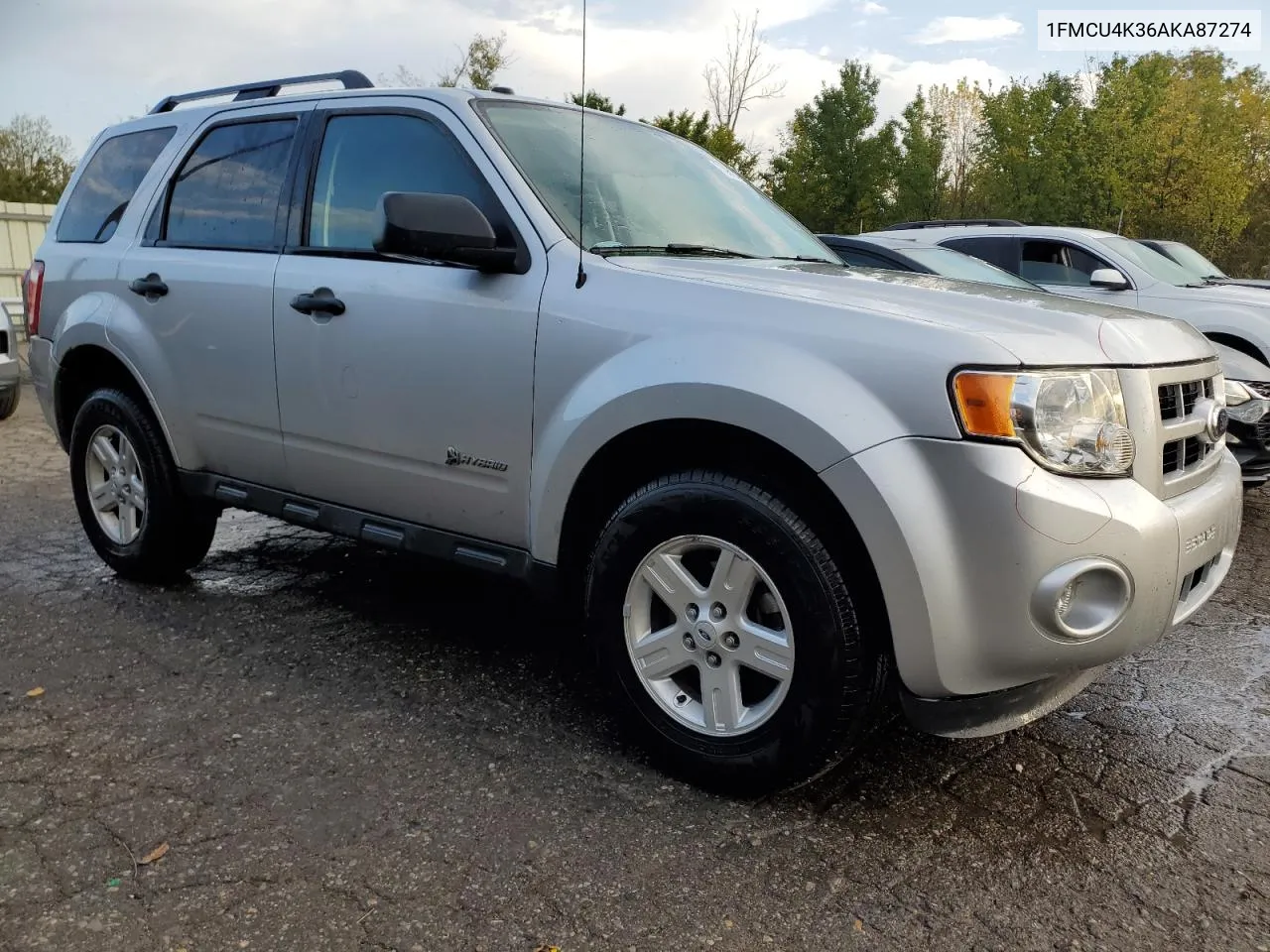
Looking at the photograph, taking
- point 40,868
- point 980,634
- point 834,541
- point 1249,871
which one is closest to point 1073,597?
point 980,634

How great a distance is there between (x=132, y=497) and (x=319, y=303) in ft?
5.20

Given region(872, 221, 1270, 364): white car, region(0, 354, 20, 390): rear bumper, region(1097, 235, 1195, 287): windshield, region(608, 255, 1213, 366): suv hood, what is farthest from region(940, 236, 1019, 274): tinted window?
region(0, 354, 20, 390): rear bumper

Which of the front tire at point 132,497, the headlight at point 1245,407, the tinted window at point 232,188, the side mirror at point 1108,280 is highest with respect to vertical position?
the tinted window at point 232,188

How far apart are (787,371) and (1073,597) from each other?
79 centimetres

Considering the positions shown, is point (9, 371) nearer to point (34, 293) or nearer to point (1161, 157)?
point (34, 293)

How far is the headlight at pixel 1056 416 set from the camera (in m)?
2.23

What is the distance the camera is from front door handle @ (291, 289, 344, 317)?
10.9 feet

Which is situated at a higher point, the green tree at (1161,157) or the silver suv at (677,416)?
the green tree at (1161,157)

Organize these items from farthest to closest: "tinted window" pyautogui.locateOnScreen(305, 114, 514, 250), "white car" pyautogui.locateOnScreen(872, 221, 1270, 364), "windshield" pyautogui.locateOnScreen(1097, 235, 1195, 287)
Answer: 1. "windshield" pyautogui.locateOnScreen(1097, 235, 1195, 287)
2. "white car" pyautogui.locateOnScreen(872, 221, 1270, 364)
3. "tinted window" pyautogui.locateOnScreen(305, 114, 514, 250)

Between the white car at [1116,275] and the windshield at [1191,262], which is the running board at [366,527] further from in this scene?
the windshield at [1191,262]

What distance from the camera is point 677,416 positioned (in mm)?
2578

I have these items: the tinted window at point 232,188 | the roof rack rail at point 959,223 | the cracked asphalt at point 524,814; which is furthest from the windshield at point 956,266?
the tinted window at point 232,188

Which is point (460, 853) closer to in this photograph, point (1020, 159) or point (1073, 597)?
point (1073, 597)

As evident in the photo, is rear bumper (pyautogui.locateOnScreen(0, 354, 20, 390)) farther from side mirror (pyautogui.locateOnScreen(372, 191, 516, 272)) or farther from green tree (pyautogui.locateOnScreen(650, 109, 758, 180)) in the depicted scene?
green tree (pyautogui.locateOnScreen(650, 109, 758, 180))
